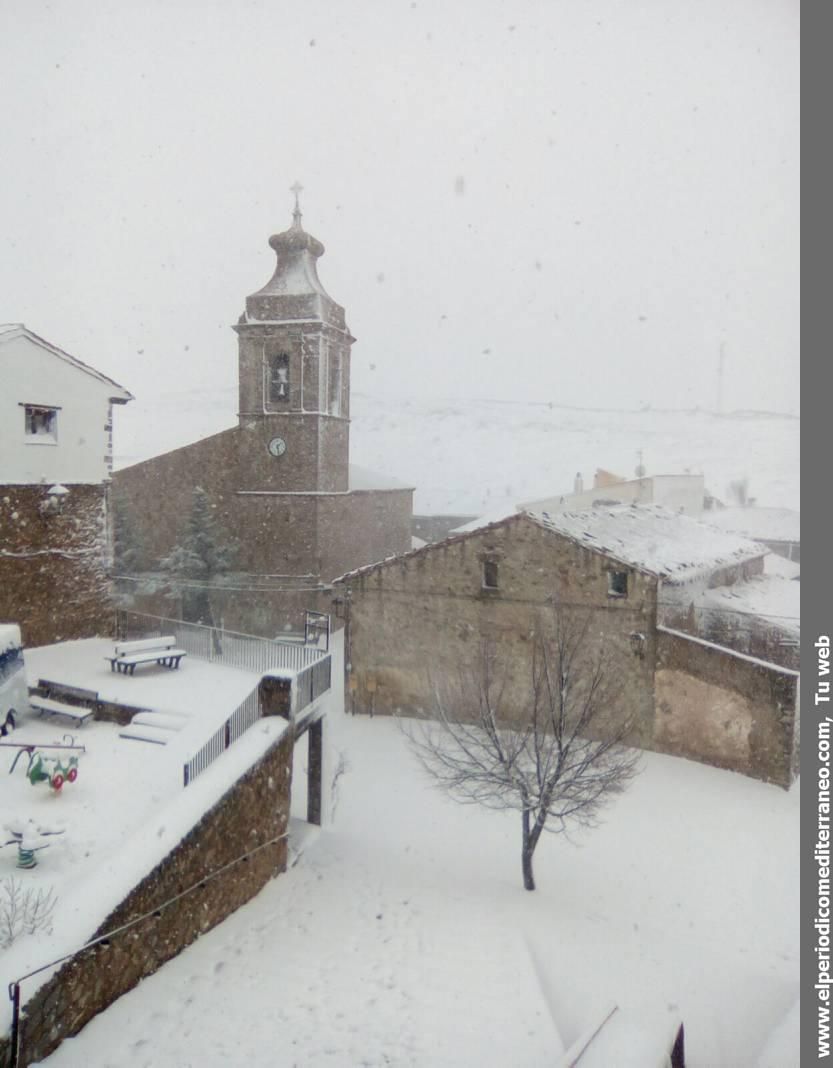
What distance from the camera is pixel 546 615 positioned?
31.7 feet

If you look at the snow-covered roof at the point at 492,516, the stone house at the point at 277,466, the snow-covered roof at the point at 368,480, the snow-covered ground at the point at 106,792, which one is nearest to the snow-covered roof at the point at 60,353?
the snow-covered ground at the point at 106,792

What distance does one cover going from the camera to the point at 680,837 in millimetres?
7203

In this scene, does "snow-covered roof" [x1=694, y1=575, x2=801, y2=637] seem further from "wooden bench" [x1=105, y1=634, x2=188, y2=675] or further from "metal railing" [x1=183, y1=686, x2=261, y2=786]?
"wooden bench" [x1=105, y1=634, x2=188, y2=675]

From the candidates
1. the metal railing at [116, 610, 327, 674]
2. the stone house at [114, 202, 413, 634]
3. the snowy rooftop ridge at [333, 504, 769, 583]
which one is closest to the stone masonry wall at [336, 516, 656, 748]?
the snowy rooftop ridge at [333, 504, 769, 583]

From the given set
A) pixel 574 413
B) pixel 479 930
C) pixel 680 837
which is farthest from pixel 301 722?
pixel 574 413

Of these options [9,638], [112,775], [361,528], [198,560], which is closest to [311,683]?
[112,775]

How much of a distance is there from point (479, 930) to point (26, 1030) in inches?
126

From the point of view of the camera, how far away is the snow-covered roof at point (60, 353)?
7418mm

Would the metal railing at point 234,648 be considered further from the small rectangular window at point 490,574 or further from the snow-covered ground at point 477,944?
the small rectangular window at point 490,574

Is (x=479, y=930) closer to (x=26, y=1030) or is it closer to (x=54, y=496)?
(x=26, y=1030)

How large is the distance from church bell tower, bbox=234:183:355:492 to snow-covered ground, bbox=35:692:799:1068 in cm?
707

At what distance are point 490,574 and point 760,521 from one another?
35.6 ft

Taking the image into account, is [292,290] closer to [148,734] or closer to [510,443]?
[148,734]

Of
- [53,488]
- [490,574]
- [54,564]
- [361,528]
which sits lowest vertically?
[490,574]
